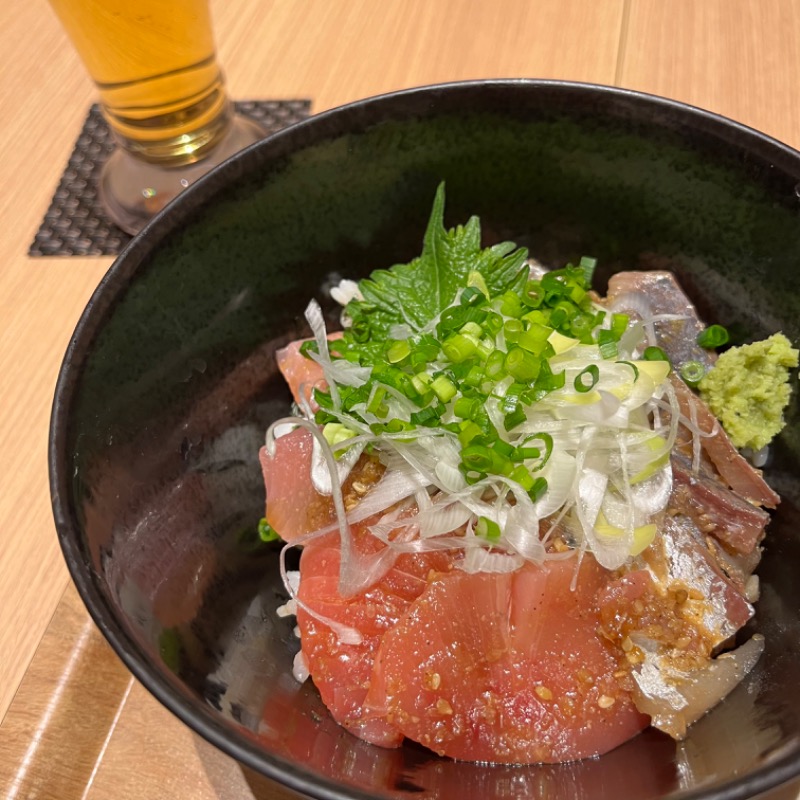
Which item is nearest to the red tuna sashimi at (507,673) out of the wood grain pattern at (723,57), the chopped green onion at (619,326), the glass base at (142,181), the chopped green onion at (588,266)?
the chopped green onion at (619,326)

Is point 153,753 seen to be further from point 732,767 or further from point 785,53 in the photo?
point 785,53

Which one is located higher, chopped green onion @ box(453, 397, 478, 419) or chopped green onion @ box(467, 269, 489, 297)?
chopped green onion @ box(453, 397, 478, 419)

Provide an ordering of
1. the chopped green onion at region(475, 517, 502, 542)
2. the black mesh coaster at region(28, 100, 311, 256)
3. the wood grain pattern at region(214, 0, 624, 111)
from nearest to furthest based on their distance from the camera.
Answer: the chopped green onion at region(475, 517, 502, 542) → the black mesh coaster at region(28, 100, 311, 256) → the wood grain pattern at region(214, 0, 624, 111)

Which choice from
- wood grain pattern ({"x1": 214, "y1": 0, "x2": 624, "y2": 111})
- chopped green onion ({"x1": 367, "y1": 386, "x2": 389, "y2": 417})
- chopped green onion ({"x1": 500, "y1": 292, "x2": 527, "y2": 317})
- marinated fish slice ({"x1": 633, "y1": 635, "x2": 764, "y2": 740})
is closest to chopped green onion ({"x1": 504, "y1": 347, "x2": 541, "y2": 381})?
chopped green onion ({"x1": 500, "y1": 292, "x2": 527, "y2": 317})

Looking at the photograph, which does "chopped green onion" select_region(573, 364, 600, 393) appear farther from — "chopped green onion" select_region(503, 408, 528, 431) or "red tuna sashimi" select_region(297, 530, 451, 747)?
"red tuna sashimi" select_region(297, 530, 451, 747)

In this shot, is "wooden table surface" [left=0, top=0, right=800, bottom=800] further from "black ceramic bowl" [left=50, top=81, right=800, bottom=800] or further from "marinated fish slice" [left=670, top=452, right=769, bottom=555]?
"marinated fish slice" [left=670, top=452, right=769, bottom=555]

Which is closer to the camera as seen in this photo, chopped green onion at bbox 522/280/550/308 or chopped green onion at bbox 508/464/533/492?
chopped green onion at bbox 508/464/533/492

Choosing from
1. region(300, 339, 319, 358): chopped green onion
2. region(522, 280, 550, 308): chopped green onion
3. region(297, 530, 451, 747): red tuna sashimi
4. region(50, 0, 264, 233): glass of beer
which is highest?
region(50, 0, 264, 233): glass of beer

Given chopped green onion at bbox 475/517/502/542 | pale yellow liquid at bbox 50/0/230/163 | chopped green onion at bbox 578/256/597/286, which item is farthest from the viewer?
pale yellow liquid at bbox 50/0/230/163

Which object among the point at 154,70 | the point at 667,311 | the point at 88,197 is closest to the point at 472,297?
the point at 667,311
